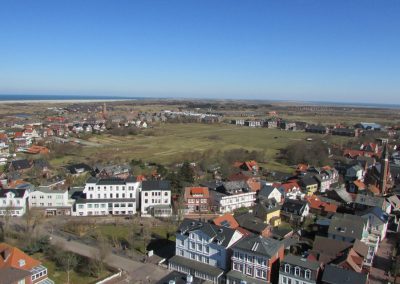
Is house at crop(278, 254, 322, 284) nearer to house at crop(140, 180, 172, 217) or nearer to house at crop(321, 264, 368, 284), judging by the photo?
house at crop(321, 264, 368, 284)

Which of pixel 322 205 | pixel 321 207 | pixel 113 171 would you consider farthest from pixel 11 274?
pixel 322 205

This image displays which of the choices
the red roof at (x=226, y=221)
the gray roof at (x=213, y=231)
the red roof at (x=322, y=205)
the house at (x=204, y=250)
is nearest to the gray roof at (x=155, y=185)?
the red roof at (x=226, y=221)

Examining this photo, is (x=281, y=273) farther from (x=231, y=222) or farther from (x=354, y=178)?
(x=354, y=178)

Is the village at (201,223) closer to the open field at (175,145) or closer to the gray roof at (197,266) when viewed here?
the gray roof at (197,266)

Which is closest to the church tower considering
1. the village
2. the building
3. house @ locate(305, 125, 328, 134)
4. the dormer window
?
the village

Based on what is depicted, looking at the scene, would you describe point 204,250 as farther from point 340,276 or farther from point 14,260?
point 14,260

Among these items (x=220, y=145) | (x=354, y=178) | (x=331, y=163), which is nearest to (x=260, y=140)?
(x=220, y=145)
